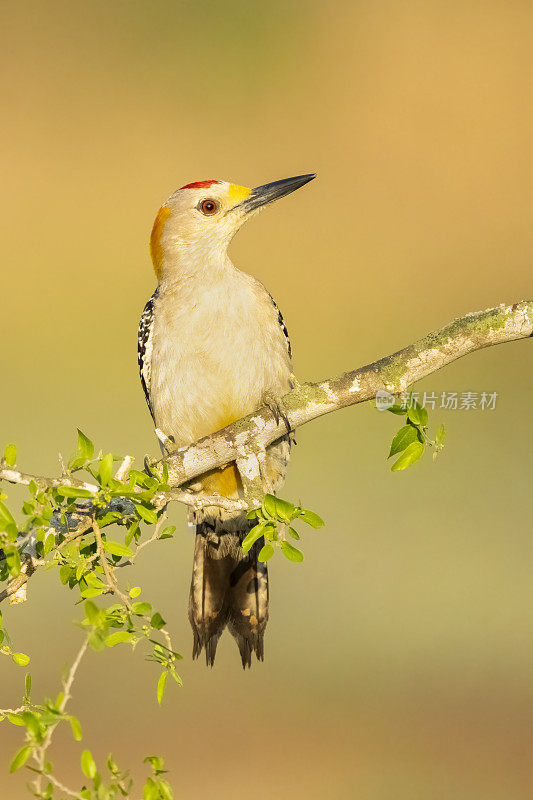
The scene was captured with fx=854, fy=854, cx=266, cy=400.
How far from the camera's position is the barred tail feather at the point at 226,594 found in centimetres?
441

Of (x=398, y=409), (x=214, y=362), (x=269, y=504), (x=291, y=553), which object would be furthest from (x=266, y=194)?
(x=291, y=553)

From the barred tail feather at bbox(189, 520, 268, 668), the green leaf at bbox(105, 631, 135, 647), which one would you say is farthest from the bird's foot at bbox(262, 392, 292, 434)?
the barred tail feather at bbox(189, 520, 268, 668)

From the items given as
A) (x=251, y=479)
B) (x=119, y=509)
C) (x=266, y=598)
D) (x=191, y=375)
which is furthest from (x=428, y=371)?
(x=266, y=598)

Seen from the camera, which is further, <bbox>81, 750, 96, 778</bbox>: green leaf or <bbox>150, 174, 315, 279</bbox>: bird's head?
<bbox>150, 174, 315, 279</bbox>: bird's head

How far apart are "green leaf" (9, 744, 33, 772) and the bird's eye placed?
3.06 m

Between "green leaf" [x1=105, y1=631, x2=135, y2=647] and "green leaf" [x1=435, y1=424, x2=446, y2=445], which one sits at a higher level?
"green leaf" [x1=435, y1=424, x2=446, y2=445]

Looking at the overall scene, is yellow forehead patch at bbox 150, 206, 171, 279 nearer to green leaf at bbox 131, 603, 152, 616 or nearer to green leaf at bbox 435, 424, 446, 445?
green leaf at bbox 435, 424, 446, 445

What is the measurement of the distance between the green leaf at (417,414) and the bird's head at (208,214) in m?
2.01

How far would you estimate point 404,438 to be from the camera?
9.13 ft

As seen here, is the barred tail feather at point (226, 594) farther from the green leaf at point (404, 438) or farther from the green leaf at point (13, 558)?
the green leaf at point (13, 558)

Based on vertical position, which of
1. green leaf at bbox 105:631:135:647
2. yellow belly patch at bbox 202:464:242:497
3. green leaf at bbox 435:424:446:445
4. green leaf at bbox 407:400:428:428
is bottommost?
green leaf at bbox 105:631:135:647

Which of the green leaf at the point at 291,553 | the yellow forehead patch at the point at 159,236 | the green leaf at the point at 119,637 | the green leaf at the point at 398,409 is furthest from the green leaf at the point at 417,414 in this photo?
the yellow forehead patch at the point at 159,236

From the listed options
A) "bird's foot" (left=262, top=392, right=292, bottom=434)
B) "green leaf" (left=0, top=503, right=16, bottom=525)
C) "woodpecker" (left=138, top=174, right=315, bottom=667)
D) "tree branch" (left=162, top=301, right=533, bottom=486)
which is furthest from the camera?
"woodpecker" (left=138, top=174, right=315, bottom=667)

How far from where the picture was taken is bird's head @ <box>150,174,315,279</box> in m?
4.46
